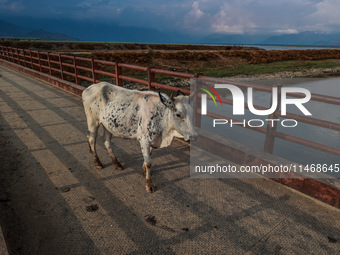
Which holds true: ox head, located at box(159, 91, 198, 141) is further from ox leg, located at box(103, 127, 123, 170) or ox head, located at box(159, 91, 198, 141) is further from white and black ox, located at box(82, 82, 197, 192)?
ox leg, located at box(103, 127, 123, 170)

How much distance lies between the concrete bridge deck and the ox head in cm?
83

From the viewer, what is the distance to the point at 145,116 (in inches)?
133

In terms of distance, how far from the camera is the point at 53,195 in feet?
10.9

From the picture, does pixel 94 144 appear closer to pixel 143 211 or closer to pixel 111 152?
pixel 111 152

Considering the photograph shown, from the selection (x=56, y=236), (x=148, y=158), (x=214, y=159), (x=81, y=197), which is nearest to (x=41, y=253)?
(x=56, y=236)

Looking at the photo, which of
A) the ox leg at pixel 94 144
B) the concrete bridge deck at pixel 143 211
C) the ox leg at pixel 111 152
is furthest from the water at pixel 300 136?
the ox leg at pixel 94 144

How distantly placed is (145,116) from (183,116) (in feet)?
1.77

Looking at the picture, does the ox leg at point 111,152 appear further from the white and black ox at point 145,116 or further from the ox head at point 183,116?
the ox head at point 183,116

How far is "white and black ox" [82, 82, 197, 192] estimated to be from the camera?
10.4ft

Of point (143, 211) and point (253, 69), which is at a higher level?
point (143, 211)

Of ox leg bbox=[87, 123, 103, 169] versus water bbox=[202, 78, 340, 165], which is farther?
water bbox=[202, 78, 340, 165]

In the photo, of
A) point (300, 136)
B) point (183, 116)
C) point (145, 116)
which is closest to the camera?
point (183, 116)

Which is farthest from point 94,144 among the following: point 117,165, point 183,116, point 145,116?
point 183,116

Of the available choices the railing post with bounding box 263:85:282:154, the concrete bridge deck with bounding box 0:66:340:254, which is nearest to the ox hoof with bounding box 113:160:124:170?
the concrete bridge deck with bounding box 0:66:340:254
